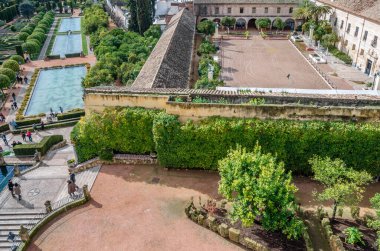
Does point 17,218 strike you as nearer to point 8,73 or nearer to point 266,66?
point 8,73

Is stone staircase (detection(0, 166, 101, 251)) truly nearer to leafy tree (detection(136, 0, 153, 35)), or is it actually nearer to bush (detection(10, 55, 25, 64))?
bush (detection(10, 55, 25, 64))

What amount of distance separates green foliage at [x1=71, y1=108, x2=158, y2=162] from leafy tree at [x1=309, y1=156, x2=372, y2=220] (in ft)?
40.1

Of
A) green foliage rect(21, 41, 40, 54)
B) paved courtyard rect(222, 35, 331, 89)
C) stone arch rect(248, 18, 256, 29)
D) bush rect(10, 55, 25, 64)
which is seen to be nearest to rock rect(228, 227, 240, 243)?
paved courtyard rect(222, 35, 331, 89)

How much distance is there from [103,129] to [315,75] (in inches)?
1247

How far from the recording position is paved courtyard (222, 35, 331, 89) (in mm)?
42688

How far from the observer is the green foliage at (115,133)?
24.8 metres

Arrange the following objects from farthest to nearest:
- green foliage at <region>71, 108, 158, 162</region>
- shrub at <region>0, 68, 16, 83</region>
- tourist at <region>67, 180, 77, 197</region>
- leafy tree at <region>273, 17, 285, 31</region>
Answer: leafy tree at <region>273, 17, 285, 31</region> < shrub at <region>0, 68, 16, 83</region> < green foliage at <region>71, 108, 158, 162</region> < tourist at <region>67, 180, 77, 197</region>

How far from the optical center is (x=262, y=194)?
16.8m

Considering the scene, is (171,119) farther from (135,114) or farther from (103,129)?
(103,129)

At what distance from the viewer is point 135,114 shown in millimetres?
24672

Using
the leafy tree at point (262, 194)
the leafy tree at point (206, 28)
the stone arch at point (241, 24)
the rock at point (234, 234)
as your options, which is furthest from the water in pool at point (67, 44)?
the rock at point (234, 234)

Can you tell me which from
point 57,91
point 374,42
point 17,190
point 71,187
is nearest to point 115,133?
point 71,187

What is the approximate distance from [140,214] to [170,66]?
64.5ft

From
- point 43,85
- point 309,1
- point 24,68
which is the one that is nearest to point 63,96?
point 43,85
